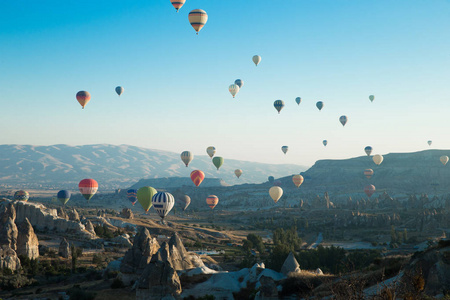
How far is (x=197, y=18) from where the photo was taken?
73750mm

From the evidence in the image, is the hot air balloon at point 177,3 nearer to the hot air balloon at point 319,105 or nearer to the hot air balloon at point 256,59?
the hot air balloon at point 256,59

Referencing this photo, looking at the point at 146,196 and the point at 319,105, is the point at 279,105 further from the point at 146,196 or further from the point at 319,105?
the point at 146,196

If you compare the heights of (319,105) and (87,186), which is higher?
(319,105)

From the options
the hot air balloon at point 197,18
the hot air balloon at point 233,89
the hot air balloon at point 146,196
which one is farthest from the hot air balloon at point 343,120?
the hot air balloon at point 146,196

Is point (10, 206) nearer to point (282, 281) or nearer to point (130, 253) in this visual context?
point (130, 253)

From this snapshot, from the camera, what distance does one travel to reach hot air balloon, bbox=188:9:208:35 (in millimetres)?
73688

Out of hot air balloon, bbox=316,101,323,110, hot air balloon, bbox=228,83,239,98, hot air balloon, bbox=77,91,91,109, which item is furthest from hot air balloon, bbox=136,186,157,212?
hot air balloon, bbox=316,101,323,110

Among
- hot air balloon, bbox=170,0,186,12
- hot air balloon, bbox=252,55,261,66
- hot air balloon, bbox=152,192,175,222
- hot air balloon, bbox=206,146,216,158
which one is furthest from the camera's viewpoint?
hot air balloon, bbox=206,146,216,158

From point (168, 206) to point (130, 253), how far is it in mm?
26225

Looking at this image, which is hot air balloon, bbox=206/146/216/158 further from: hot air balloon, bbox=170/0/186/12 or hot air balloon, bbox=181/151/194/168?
hot air balloon, bbox=170/0/186/12

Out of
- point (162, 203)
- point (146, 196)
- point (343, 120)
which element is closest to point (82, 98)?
point (146, 196)

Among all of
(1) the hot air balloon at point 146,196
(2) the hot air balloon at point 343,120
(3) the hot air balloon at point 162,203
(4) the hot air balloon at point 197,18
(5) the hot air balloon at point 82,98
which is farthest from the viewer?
(2) the hot air balloon at point 343,120

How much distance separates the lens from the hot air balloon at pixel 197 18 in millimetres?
73688

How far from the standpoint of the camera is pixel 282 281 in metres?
32.1
